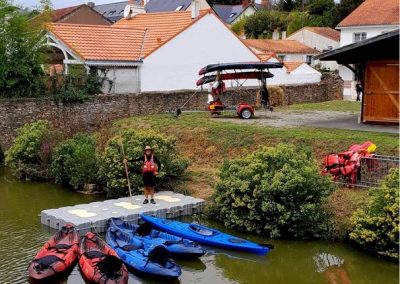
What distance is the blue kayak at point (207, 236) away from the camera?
13680 millimetres

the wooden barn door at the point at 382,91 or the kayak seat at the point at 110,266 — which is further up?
the wooden barn door at the point at 382,91

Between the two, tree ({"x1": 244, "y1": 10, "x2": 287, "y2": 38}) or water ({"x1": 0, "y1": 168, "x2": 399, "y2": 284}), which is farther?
tree ({"x1": 244, "y1": 10, "x2": 287, "y2": 38})

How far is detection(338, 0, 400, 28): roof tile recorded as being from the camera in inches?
1512

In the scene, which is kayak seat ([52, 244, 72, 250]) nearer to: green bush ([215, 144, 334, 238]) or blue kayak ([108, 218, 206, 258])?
blue kayak ([108, 218, 206, 258])

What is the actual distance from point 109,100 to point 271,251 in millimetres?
15204

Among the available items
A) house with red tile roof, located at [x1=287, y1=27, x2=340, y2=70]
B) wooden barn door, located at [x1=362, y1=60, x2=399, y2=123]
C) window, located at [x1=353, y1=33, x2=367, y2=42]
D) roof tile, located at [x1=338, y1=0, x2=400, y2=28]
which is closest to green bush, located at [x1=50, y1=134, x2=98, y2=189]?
wooden barn door, located at [x1=362, y1=60, x2=399, y2=123]

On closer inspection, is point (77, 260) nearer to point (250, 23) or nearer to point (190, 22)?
point (190, 22)

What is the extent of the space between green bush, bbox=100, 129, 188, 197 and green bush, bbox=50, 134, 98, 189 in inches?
36.4

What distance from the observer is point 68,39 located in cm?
2919

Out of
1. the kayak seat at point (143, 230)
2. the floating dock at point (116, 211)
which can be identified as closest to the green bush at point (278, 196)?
the floating dock at point (116, 211)

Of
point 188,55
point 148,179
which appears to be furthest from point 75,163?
point 188,55

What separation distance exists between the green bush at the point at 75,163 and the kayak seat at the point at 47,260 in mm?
7441

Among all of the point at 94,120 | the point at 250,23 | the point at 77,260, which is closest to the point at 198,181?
the point at 77,260

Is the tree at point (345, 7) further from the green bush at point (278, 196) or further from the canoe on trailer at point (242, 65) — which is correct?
the green bush at point (278, 196)
